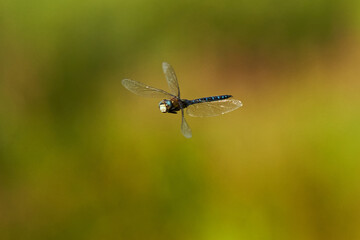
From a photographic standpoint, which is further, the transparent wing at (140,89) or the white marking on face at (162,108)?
the transparent wing at (140,89)

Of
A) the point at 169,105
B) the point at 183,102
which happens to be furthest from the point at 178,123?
the point at 169,105

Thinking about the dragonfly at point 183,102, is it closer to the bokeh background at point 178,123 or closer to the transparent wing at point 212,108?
the transparent wing at point 212,108

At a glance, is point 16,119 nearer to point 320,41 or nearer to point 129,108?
point 129,108

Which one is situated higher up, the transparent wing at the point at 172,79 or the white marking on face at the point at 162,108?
the transparent wing at the point at 172,79

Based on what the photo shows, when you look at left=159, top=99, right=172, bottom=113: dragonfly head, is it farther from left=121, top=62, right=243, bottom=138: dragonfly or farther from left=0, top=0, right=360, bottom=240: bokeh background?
left=0, top=0, right=360, bottom=240: bokeh background

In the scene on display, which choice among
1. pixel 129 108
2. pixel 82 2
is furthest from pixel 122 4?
pixel 129 108

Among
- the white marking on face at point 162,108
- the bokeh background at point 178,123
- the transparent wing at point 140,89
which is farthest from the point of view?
the bokeh background at point 178,123

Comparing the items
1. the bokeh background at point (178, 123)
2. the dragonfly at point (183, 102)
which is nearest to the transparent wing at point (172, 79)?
the dragonfly at point (183, 102)
